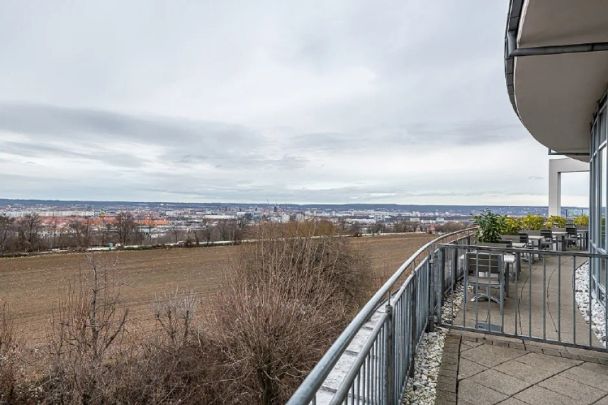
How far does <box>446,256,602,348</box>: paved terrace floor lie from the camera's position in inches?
148

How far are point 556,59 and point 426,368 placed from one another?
3159 millimetres

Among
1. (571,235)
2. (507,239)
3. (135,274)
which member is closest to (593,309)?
(507,239)

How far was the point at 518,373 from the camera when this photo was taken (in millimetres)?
3068

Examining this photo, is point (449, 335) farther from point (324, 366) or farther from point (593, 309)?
point (324, 366)

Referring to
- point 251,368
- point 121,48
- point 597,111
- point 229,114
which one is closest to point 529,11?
point 597,111

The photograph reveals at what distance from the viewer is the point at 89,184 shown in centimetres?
4078

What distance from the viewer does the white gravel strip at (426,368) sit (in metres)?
2.78

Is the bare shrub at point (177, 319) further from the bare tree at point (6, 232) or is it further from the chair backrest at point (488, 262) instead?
the bare tree at point (6, 232)

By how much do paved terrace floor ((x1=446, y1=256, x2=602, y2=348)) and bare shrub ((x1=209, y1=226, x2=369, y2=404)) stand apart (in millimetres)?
3572

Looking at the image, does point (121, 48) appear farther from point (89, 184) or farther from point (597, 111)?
point (89, 184)

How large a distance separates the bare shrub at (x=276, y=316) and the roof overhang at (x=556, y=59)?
5690mm

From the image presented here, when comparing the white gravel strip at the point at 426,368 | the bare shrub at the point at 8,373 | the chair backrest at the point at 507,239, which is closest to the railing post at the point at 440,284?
the white gravel strip at the point at 426,368

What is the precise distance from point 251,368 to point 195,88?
13.7 meters

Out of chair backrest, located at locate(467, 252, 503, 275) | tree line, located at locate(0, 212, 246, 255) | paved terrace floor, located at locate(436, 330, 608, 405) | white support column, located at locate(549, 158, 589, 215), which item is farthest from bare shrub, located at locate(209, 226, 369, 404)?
tree line, located at locate(0, 212, 246, 255)
